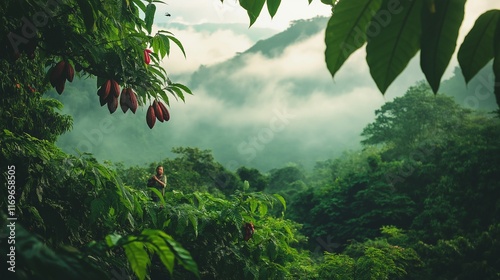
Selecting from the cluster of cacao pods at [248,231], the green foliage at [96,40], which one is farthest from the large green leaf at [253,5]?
the cluster of cacao pods at [248,231]

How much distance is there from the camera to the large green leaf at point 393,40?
0.35m

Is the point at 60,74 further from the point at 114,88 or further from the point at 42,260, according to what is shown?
the point at 42,260

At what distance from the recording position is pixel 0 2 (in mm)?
1320

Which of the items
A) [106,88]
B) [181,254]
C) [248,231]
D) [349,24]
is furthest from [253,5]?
[248,231]

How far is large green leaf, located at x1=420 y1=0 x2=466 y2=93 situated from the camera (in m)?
0.33

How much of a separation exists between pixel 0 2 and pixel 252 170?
20.6m

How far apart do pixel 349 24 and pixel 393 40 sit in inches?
1.7

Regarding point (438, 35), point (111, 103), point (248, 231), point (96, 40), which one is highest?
point (96, 40)

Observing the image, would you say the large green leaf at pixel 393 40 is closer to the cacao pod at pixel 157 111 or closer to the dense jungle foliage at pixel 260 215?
the dense jungle foliage at pixel 260 215

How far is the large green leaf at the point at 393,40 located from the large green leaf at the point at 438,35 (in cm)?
2

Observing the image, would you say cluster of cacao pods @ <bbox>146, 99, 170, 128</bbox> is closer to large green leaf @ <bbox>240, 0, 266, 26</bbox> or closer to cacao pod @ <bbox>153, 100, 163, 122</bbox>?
→ cacao pod @ <bbox>153, 100, 163, 122</bbox>

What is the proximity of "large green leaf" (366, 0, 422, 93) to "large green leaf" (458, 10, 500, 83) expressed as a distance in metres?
0.06

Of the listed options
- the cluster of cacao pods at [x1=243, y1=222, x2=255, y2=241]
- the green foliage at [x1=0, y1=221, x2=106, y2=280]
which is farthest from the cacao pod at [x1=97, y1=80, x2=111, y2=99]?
the cluster of cacao pods at [x1=243, y1=222, x2=255, y2=241]

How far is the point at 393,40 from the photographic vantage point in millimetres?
354
